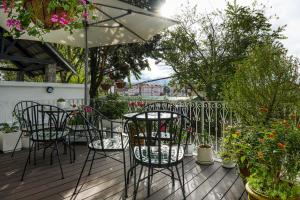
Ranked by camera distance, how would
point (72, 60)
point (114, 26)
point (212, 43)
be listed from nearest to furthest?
point (114, 26)
point (212, 43)
point (72, 60)

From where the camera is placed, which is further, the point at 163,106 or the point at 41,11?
the point at 163,106

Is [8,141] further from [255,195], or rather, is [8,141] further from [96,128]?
[255,195]

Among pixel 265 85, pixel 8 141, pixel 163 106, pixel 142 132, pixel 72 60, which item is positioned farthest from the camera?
pixel 72 60

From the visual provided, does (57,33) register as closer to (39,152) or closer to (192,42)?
(39,152)

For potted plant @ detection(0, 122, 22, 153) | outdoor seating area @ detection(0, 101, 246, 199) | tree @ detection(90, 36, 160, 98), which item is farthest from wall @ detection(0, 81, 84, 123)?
outdoor seating area @ detection(0, 101, 246, 199)

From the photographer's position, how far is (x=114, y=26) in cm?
382

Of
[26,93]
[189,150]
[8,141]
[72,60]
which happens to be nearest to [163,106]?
[189,150]

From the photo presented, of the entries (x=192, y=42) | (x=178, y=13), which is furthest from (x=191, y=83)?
(x=178, y=13)

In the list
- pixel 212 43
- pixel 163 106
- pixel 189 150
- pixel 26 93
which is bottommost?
pixel 189 150

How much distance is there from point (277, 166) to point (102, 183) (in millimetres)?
1882

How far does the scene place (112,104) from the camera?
5543mm

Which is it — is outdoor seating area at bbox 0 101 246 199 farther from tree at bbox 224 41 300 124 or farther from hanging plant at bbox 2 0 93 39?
hanging plant at bbox 2 0 93 39

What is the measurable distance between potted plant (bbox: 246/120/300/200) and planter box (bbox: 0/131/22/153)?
12.8 feet

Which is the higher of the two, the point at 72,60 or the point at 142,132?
the point at 72,60
